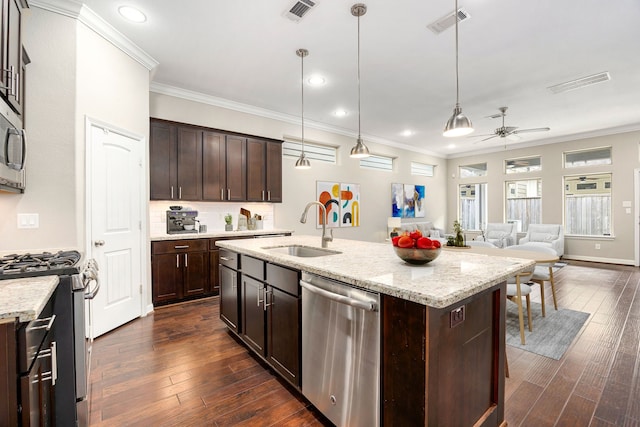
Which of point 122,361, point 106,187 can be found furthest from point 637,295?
point 106,187

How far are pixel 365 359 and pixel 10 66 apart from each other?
8.43 feet

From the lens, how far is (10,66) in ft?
5.51

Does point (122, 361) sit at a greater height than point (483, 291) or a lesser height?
lesser

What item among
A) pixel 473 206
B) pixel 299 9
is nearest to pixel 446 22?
pixel 299 9

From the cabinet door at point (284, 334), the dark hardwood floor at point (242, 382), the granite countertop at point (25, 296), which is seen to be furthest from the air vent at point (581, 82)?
the granite countertop at point (25, 296)

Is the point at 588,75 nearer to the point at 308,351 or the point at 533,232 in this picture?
the point at 533,232

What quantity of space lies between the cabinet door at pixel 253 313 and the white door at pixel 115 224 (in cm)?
153

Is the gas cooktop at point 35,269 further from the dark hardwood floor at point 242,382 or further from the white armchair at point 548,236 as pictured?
the white armchair at point 548,236

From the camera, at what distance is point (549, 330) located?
3.03 meters

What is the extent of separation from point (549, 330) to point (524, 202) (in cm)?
612

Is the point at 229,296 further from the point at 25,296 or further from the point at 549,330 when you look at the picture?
the point at 549,330

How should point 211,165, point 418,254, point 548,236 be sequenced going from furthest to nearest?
point 548,236 → point 211,165 → point 418,254

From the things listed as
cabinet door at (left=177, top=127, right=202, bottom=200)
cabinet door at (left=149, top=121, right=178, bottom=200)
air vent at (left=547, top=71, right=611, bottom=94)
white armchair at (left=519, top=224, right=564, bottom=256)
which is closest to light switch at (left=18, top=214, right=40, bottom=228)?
cabinet door at (left=149, top=121, right=178, bottom=200)

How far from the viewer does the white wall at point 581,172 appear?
6406mm
